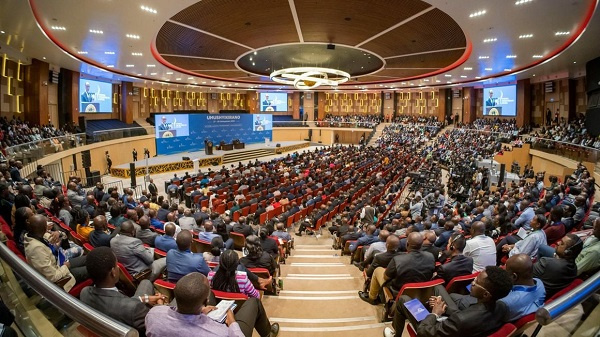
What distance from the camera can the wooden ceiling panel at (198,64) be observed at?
740 inches

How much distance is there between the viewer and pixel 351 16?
11992 mm

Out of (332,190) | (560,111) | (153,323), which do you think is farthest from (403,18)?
(560,111)

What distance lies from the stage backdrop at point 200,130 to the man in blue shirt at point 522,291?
77.1 ft

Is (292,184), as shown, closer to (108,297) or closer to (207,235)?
(207,235)

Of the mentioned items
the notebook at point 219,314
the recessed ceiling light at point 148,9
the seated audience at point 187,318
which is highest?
the recessed ceiling light at point 148,9

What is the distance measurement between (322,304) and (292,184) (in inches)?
377

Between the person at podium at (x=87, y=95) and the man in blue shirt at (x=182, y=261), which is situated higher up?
the person at podium at (x=87, y=95)

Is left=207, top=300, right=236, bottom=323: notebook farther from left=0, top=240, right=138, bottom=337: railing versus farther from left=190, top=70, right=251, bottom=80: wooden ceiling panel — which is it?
left=190, top=70, right=251, bottom=80: wooden ceiling panel

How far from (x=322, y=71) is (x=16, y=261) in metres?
18.4

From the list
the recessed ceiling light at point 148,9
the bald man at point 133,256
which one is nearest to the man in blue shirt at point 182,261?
the bald man at point 133,256

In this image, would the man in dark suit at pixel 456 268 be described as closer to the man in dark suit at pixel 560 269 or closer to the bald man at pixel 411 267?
the bald man at pixel 411 267

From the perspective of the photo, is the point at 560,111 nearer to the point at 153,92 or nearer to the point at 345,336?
the point at 345,336

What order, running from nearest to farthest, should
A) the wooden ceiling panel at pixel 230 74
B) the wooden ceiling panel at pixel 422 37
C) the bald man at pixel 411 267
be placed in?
the bald man at pixel 411 267 < the wooden ceiling panel at pixel 422 37 < the wooden ceiling panel at pixel 230 74

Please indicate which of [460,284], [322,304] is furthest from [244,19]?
[460,284]
